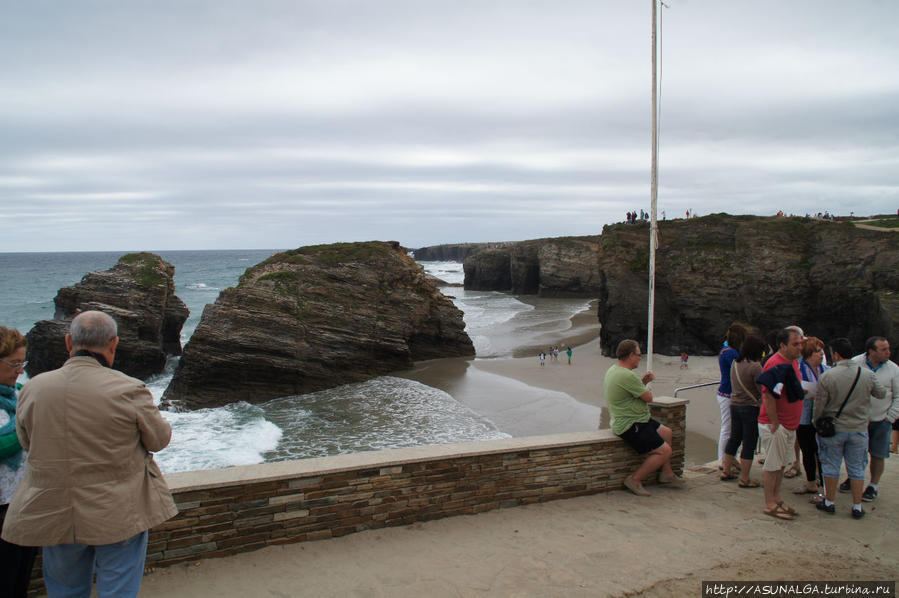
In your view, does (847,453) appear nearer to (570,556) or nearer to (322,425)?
(570,556)

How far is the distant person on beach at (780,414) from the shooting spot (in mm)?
5227

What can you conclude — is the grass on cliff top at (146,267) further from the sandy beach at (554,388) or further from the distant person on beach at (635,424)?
the distant person on beach at (635,424)

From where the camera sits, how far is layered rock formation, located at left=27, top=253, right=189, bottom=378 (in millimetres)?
19688

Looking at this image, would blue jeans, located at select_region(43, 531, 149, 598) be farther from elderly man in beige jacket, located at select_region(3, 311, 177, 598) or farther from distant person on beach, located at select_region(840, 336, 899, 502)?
distant person on beach, located at select_region(840, 336, 899, 502)

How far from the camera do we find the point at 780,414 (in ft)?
17.6

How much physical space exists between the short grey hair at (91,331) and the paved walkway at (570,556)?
2.05 m

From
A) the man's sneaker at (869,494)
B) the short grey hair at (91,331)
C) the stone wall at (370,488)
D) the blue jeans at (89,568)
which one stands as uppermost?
the short grey hair at (91,331)

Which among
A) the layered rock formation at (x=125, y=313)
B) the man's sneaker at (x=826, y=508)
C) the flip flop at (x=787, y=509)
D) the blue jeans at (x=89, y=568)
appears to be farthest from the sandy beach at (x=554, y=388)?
the blue jeans at (x=89, y=568)

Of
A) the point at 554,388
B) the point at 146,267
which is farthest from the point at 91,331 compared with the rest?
the point at 146,267

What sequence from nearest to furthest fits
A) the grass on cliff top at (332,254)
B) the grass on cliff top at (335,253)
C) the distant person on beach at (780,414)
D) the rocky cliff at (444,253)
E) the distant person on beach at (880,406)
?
the distant person on beach at (780,414) < the distant person on beach at (880,406) < the grass on cliff top at (332,254) < the grass on cliff top at (335,253) < the rocky cliff at (444,253)

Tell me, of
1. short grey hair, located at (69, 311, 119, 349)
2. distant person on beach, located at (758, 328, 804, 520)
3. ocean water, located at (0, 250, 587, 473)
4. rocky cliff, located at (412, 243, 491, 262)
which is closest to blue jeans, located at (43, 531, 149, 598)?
short grey hair, located at (69, 311, 119, 349)

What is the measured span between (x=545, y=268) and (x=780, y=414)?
51898 mm

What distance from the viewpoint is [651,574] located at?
4273 mm

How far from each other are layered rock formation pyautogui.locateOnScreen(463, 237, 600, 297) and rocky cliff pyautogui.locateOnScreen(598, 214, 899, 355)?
1168 inches
